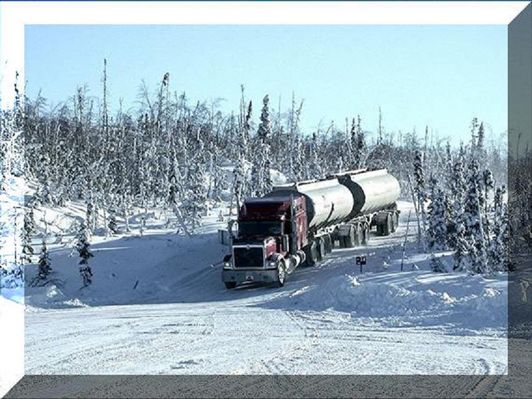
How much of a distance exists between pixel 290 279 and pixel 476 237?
845 cm

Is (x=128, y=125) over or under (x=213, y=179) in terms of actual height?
over

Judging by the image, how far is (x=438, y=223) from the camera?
125ft

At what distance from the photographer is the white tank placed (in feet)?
113

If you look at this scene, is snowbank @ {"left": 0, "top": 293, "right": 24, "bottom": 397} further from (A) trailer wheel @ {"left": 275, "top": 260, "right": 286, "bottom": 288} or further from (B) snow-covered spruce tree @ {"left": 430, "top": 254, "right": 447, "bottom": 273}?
(B) snow-covered spruce tree @ {"left": 430, "top": 254, "right": 447, "bottom": 273}

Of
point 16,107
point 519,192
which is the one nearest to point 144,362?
point 16,107

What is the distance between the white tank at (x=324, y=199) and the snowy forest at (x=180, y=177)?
4.38 m

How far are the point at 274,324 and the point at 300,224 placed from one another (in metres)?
12.1

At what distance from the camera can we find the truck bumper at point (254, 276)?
29234 mm

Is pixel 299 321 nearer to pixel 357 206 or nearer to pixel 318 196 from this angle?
pixel 318 196

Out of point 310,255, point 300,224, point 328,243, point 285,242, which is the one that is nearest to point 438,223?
point 328,243

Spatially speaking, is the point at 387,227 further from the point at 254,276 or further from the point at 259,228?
the point at 254,276

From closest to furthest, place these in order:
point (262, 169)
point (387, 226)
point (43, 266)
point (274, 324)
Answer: point (274, 324), point (43, 266), point (387, 226), point (262, 169)

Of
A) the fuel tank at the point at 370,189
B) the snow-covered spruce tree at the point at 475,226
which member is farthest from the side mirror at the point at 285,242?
the fuel tank at the point at 370,189

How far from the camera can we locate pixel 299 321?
838 inches
